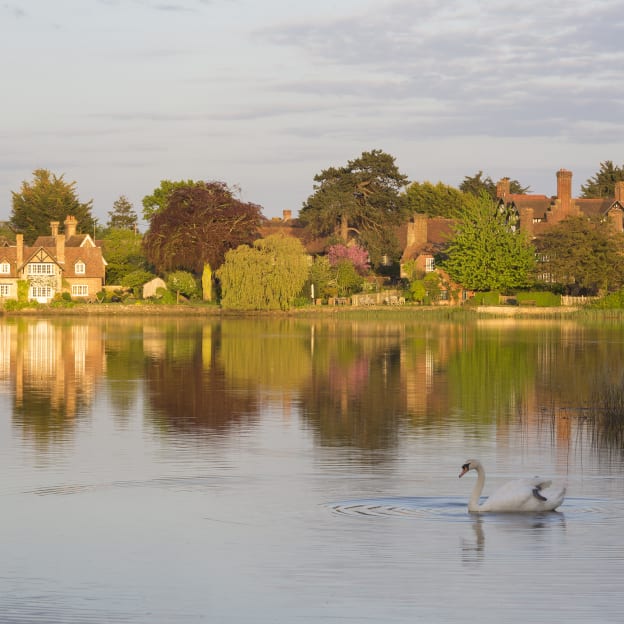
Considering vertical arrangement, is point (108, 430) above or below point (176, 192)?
below

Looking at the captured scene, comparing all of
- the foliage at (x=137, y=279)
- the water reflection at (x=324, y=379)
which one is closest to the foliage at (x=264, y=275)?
the foliage at (x=137, y=279)

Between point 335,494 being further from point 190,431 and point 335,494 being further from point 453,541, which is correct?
point 190,431

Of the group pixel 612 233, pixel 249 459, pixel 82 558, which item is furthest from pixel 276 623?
pixel 612 233

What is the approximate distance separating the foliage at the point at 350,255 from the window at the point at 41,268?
25.9 metres

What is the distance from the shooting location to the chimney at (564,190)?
363ft

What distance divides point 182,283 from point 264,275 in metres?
11.7

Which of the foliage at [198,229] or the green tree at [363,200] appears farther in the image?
the green tree at [363,200]

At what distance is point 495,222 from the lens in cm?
10031

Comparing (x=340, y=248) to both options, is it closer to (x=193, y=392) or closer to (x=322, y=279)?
(x=322, y=279)

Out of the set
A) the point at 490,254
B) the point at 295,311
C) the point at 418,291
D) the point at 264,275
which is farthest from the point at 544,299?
the point at 264,275

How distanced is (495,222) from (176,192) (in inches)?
1040

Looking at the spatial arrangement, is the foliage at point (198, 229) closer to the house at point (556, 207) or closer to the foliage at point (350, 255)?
the foliage at point (350, 255)

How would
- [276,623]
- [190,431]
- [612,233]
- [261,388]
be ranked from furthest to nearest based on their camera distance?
[612,233] → [261,388] → [190,431] → [276,623]

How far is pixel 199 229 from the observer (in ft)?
337
